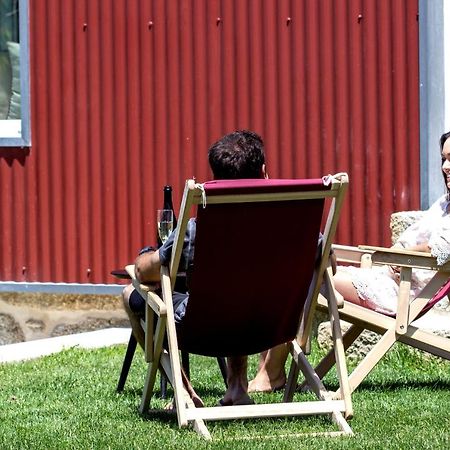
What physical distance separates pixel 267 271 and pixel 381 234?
3.66m

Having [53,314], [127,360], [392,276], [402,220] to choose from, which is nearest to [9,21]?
[53,314]

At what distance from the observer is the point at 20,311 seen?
9.41 meters

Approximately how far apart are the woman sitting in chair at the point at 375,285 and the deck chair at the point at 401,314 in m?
0.15

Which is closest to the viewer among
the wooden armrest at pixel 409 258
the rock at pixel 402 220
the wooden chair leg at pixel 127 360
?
the wooden armrest at pixel 409 258

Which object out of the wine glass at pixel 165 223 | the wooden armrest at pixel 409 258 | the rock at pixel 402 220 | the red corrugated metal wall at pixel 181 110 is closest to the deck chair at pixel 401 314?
the wooden armrest at pixel 409 258

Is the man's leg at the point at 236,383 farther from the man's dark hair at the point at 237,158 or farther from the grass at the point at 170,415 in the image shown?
the man's dark hair at the point at 237,158

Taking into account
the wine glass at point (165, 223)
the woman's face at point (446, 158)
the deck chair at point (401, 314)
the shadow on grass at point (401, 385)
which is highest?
the woman's face at point (446, 158)

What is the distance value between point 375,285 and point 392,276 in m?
0.24

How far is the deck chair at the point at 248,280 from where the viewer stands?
4816 millimetres

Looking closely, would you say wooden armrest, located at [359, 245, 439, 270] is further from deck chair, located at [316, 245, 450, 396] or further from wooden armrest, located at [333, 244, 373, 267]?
wooden armrest, located at [333, 244, 373, 267]

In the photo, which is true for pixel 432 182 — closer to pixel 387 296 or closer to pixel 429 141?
pixel 429 141

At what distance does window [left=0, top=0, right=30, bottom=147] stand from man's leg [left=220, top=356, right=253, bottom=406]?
13.9ft

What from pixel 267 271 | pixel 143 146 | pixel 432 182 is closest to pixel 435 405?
pixel 267 271

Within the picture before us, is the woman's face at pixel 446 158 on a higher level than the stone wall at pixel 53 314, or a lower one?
higher
